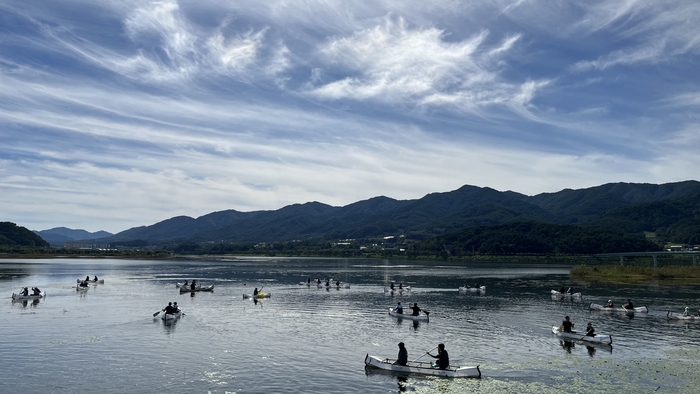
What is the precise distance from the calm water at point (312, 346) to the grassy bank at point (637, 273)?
5559 cm

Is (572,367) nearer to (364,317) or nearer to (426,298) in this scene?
(364,317)

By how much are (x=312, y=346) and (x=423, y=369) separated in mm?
11858

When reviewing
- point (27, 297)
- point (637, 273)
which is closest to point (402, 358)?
point (27, 297)

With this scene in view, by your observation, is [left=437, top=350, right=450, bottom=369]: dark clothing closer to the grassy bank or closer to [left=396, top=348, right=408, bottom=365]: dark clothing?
[left=396, top=348, right=408, bottom=365]: dark clothing

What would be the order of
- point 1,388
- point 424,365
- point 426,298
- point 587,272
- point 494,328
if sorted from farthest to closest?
point 587,272 → point 426,298 → point 494,328 → point 424,365 → point 1,388

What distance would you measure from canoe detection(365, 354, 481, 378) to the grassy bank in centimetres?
11330

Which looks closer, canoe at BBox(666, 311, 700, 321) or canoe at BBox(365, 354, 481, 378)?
canoe at BBox(365, 354, 481, 378)

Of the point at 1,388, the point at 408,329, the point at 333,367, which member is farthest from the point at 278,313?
the point at 1,388

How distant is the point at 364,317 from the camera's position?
63.1 meters

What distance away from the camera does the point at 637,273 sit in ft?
435

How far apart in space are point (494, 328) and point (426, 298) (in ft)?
107

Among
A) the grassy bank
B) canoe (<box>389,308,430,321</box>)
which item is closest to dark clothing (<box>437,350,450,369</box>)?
canoe (<box>389,308,430,321</box>)

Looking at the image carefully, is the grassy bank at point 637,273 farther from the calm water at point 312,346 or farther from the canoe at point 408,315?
the canoe at point 408,315

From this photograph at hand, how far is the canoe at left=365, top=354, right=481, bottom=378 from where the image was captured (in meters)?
34.4
